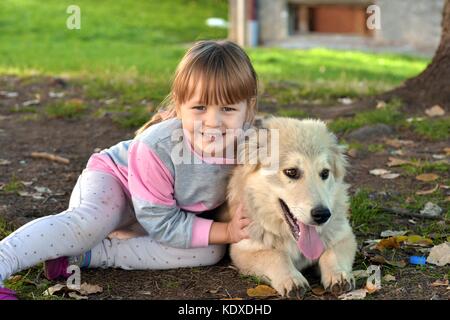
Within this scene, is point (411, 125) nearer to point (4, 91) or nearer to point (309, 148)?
point (309, 148)

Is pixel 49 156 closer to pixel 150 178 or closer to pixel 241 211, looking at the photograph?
pixel 150 178

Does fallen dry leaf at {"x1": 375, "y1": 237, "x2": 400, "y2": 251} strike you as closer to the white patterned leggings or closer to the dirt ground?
the dirt ground

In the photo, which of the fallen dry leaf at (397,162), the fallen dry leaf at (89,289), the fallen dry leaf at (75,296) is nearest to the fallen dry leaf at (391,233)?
the fallen dry leaf at (397,162)

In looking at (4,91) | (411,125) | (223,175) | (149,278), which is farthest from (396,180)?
(4,91)

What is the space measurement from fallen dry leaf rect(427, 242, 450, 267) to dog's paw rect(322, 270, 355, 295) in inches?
22.9

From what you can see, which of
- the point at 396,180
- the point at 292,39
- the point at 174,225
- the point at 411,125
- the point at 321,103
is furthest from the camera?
the point at 292,39

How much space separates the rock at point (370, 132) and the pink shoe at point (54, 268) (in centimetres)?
345

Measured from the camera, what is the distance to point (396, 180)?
5.41 m

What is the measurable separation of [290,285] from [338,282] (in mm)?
230

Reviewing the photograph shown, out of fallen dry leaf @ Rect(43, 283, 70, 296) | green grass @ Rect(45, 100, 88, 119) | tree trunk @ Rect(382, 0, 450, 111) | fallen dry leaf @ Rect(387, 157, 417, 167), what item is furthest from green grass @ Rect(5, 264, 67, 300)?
tree trunk @ Rect(382, 0, 450, 111)

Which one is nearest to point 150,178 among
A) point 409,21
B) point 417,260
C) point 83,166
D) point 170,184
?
point 170,184

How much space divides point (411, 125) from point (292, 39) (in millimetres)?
9361
